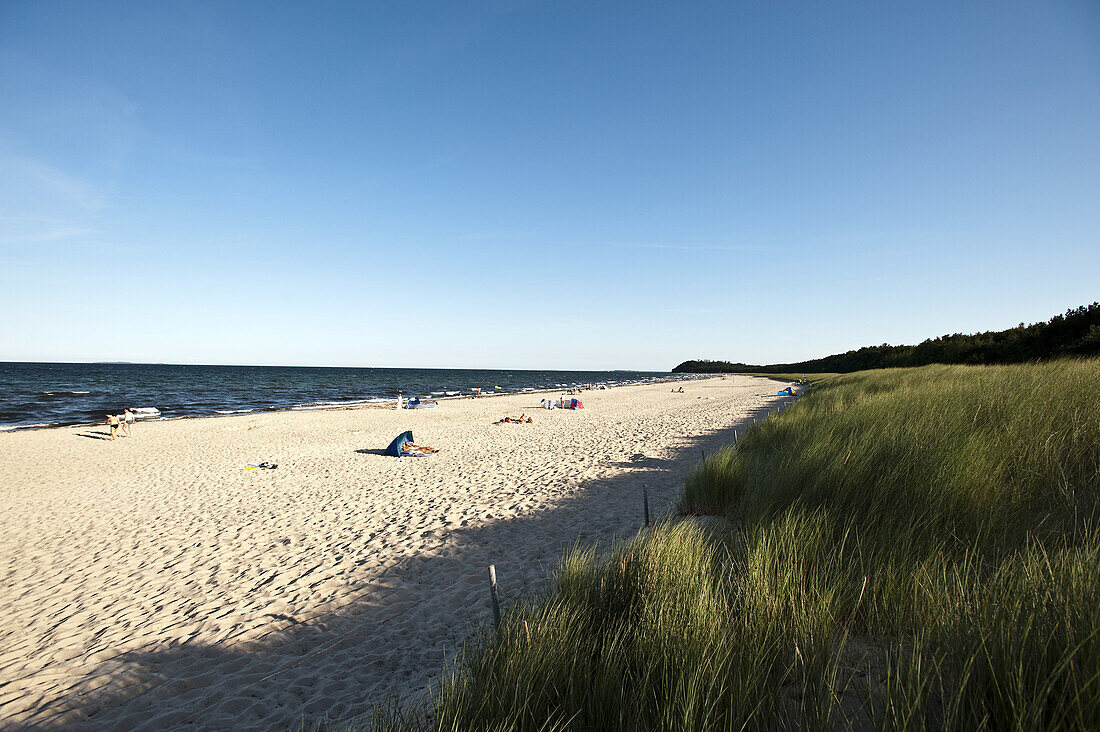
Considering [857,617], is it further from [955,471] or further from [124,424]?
[124,424]

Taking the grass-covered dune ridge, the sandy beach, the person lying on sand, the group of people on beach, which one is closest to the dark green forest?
the grass-covered dune ridge

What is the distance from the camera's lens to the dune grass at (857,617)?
154cm

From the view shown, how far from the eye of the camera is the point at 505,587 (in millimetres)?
5059

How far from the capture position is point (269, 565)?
614 centimetres

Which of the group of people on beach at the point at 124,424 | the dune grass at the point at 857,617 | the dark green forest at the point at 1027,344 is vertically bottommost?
the group of people on beach at the point at 124,424

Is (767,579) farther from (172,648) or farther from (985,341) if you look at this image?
(985,341)

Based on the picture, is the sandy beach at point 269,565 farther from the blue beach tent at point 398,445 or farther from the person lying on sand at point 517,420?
the person lying on sand at point 517,420

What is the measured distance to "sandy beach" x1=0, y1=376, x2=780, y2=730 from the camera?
3783mm

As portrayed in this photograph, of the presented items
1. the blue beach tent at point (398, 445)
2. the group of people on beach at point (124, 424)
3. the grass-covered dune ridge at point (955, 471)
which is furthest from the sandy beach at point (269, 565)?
the group of people on beach at point (124, 424)

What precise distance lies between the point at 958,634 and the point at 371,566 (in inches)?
235

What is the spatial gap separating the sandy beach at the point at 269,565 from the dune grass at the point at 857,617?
190 cm

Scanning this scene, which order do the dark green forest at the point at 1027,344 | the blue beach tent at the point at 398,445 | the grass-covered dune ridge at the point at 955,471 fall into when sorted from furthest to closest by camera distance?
1. the dark green forest at the point at 1027,344
2. the blue beach tent at the point at 398,445
3. the grass-covered dune ridge at the point at 955,471

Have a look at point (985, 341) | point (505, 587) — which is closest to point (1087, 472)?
point (505, 587)

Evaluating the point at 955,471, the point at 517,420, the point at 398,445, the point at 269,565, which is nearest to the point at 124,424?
the point at 398,445
